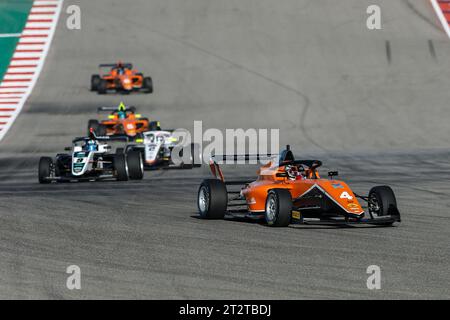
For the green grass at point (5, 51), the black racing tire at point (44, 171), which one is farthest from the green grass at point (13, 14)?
the black racing tire at point (44, 171)

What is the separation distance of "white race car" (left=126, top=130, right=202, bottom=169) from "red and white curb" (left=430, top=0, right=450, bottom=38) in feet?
74.0

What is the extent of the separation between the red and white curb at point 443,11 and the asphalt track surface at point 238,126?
0.75 m

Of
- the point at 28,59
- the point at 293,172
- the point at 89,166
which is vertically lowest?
the point at 89,166

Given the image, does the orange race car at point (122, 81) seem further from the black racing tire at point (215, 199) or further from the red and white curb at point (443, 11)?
the black racing tire at point (215, 199)

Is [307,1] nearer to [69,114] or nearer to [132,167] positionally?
[69,114]

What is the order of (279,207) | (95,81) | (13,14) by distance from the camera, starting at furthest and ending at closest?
1. (13,14)
2. (95,81)
3. (279,207)

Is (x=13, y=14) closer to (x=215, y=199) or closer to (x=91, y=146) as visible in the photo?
(x=91, y=146)

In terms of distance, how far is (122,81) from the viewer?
41812 mm

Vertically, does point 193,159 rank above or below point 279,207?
above

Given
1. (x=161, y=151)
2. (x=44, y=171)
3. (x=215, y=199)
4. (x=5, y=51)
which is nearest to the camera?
(x=215, y=199)

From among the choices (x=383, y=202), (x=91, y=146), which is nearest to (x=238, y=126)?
(x=91, y=146)

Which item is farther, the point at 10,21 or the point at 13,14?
the point at 13,14

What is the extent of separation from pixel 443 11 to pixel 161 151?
25.9 metres

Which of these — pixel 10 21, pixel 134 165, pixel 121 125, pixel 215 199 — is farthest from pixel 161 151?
pixel 10 21
